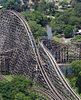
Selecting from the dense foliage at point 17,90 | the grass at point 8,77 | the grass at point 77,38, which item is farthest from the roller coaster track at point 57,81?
the grass at point 77,38

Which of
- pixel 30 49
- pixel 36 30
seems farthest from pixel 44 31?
pixel 30 49

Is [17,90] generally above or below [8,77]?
above

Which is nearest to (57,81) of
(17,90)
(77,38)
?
(17,90)

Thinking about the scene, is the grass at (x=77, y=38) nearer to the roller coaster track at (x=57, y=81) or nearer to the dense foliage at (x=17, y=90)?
the roller coaster track at (x=57, y=81)

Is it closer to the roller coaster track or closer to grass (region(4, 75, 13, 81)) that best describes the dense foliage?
the roller coaster track

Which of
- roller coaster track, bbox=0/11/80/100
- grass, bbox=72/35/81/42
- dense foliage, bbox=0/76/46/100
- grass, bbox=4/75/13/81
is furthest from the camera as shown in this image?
grass, bbox=72/35/81/42

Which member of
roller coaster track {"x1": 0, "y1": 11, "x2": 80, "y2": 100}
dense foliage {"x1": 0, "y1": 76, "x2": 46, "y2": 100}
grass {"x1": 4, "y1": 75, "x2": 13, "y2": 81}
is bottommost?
grass {"x1": 4, "y1": 75, "x2": 13, "y2": 81}

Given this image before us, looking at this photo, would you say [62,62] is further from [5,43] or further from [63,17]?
[63,17]

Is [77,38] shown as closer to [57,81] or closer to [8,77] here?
[8,77]

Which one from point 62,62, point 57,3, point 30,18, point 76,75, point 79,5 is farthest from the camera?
point 57,3

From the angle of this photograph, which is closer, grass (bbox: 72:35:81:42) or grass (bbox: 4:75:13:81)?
grass (bbox: 4:75:13:81)

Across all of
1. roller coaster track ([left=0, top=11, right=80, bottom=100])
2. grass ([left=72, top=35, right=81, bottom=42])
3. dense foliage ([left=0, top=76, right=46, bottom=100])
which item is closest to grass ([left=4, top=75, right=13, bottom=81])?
dense foliage ([left=0, top=76, right=46, bottom=100])
